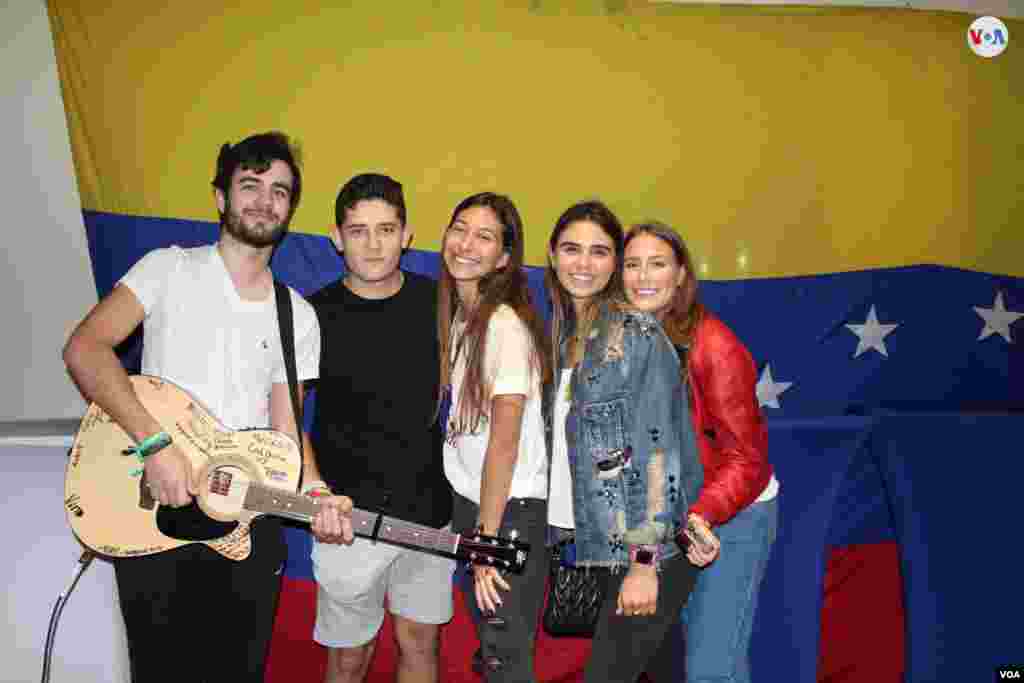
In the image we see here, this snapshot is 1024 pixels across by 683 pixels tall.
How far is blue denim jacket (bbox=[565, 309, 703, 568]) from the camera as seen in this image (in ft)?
7.23


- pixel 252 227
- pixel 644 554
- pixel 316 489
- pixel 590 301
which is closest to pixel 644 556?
pixel 644 554

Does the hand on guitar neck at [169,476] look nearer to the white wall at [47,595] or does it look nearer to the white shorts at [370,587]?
the white shorts at [370,587]

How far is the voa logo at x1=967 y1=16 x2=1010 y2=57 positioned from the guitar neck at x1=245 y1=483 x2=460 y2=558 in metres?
3.12

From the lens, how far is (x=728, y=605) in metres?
2.46

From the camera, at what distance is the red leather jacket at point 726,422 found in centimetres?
229

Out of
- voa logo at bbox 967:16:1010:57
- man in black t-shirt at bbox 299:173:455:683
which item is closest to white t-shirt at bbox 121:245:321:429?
man in black t-shirt at bbox 299:173:455:683

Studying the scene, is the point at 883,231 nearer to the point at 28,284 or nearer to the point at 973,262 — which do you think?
the point at 973,262

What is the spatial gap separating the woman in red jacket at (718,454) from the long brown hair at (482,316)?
349 mm

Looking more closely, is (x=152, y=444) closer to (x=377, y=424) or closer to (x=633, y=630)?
(x=377, y=424)

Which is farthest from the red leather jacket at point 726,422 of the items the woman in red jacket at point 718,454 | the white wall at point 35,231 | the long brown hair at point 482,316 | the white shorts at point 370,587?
the white wall at point 35,231

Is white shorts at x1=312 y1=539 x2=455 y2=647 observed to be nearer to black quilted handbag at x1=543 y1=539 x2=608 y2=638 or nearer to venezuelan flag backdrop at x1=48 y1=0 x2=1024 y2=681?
black quilted handbag at x1=543 y1=539 x2=608 y2=638

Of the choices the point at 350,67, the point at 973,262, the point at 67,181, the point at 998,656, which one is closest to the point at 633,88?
the point at 350,67

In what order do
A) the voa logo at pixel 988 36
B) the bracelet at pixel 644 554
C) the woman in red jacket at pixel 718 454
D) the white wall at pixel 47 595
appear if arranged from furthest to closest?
the voa logo at pixel 988 36, the white wall at pixel 47 595, the woman in red jacket at pixel 718 454, the bracelet at pixel 644 554

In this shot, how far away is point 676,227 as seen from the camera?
3.46 meters
